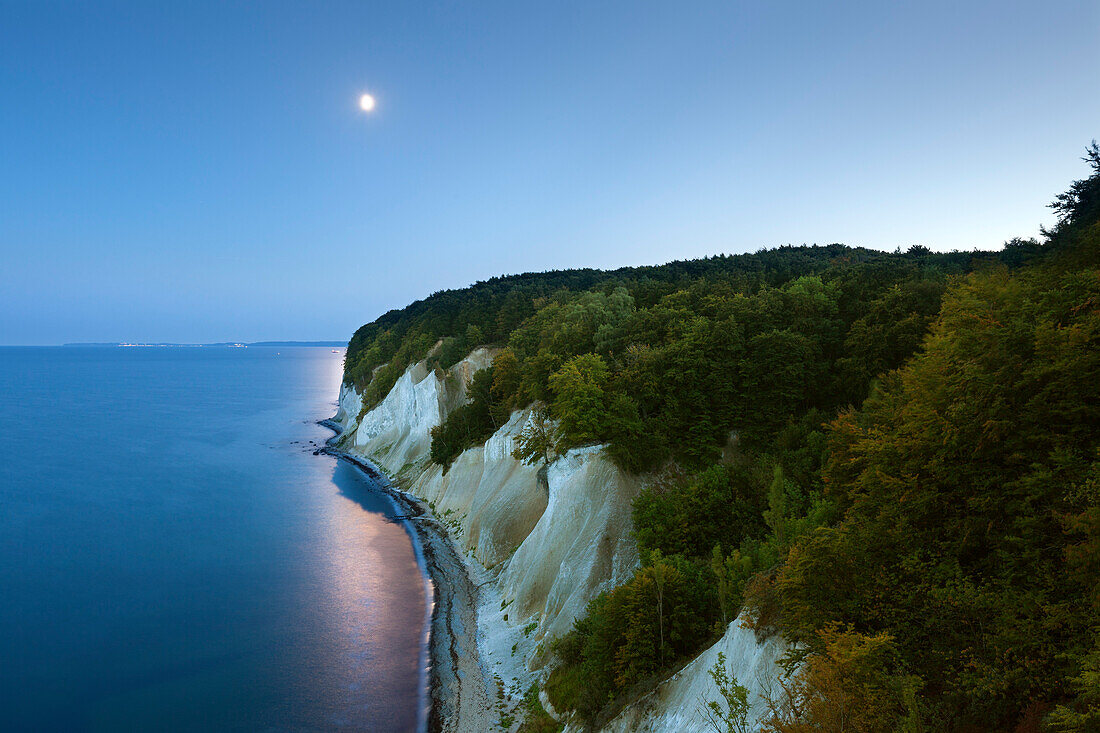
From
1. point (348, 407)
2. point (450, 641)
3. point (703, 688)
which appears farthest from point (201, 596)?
point (348, 407)

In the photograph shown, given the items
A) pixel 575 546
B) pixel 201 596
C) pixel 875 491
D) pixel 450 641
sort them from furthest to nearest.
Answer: pixel 201 596
pixel 450 641
pixel 575 546
pixel 875 491

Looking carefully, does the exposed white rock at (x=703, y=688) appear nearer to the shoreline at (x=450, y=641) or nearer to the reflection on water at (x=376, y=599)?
the shoreline at (x=450, y=641)

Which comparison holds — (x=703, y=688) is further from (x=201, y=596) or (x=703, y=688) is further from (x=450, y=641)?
(x=201, y=596)

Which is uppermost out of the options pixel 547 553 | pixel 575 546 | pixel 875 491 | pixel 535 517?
pixel 875 491

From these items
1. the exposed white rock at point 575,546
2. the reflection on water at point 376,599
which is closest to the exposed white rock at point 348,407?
the reflection on water at point 376,599

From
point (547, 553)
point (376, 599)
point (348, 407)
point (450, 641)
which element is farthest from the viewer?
point (348, 407)

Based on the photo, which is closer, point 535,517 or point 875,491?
point 875,491

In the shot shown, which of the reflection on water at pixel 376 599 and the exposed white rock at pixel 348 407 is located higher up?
the exposed white rock at pixel 348 407
